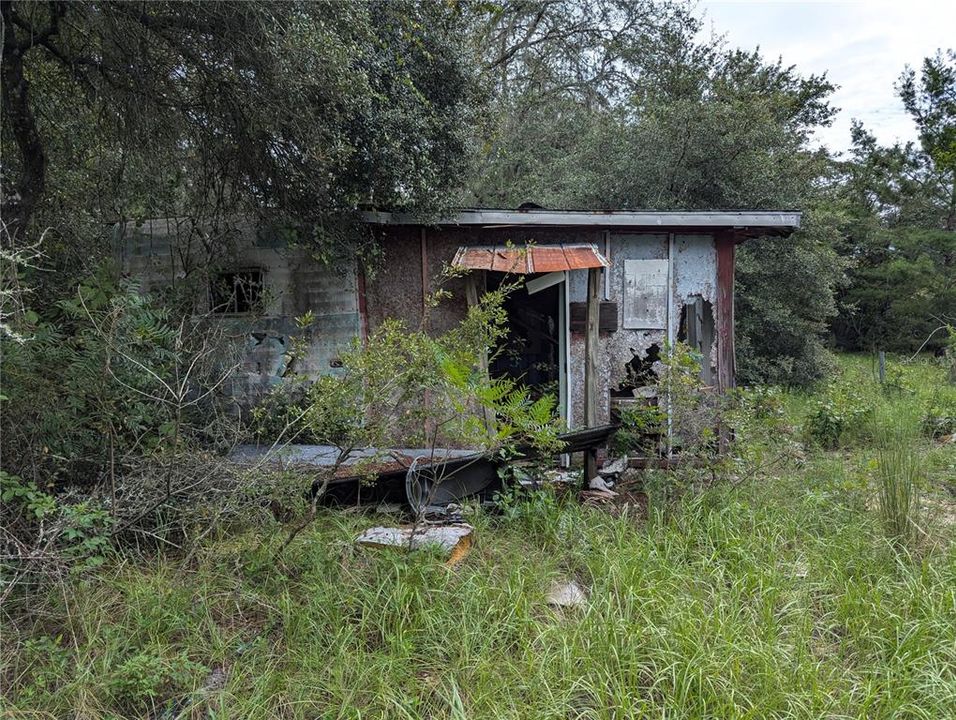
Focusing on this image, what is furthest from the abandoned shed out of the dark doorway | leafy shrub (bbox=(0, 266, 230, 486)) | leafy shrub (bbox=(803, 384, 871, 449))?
leafy shrub (bbox=(0, 266, 230, 486))

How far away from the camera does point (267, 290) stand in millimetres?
6242

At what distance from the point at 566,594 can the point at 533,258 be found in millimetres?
3337

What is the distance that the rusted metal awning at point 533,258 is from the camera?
18.2 feet

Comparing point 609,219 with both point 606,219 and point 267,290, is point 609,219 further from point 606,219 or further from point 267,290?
point 267,290

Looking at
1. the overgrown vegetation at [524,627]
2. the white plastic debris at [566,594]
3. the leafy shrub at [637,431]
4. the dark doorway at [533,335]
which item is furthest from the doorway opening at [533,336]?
the white plastic debris at [566,594]

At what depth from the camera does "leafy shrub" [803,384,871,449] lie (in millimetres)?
7203

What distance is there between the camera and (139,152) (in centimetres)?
547

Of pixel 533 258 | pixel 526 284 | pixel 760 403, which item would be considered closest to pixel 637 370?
pixel 760 403

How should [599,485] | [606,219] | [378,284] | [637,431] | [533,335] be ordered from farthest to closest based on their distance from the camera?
[533,335]
[378,284]
[606,219]
[637,431]
[599,485]

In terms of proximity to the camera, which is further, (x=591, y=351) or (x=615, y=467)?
(x=591, y=351)

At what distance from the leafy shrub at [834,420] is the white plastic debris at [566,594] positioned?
16.9ft

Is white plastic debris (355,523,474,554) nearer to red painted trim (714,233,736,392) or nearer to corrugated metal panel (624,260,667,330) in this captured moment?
corrugated metal panel (624,260,667,330)

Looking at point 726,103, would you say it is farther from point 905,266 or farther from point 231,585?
point 231,585

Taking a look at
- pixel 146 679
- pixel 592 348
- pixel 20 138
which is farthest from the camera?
pixel 592 348
